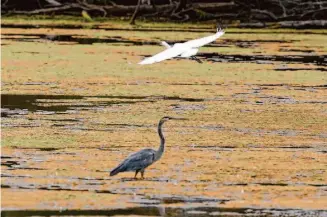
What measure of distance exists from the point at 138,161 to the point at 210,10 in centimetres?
1902

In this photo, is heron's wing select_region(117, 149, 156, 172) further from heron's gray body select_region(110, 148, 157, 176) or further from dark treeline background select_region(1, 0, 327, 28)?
dark treeline background select_region(1, 0, 327, 28)

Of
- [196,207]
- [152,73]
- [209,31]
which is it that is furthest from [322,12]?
[196,207]

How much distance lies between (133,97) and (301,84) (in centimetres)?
270

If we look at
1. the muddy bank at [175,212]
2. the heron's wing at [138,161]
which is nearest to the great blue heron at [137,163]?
the heron's wing at [138,161]

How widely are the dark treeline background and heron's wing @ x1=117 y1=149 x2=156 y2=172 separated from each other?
1685cm

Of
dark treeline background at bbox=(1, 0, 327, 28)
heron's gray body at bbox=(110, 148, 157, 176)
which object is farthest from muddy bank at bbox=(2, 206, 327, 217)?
dark treeline background at bbox=(1, 0, 327, 28)

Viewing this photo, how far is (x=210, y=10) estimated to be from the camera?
2662cm

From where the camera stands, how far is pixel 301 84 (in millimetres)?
14820

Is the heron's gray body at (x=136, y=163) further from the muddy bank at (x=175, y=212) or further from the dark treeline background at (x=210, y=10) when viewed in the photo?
the dark treeline background at (x=210, y=10)

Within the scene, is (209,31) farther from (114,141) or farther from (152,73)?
(114,141)

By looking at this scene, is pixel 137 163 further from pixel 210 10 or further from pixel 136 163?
pixel 210 10

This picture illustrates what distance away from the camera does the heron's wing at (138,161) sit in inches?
307

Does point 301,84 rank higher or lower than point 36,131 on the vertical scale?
higher

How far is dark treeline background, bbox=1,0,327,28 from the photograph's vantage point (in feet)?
83.1
